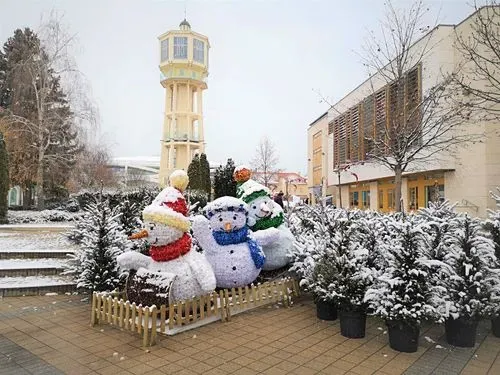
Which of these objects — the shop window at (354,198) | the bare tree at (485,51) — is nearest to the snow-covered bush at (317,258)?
the bare tree at (485,51)

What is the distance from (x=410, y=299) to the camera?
4797 millimetres

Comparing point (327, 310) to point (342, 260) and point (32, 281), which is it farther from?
point (32, 281)

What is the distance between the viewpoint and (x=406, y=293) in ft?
15.9

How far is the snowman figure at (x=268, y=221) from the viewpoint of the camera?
25.8ft

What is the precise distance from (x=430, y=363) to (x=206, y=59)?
37.7 meters

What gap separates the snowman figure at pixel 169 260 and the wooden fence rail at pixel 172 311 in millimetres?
221

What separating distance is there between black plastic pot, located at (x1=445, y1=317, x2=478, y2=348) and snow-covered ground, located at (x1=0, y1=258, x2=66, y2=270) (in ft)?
25.8

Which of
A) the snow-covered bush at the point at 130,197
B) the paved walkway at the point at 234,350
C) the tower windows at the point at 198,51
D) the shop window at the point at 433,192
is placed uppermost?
the tower windows at the point at 198,51

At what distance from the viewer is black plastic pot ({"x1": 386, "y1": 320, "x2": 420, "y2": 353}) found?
15.9 ft

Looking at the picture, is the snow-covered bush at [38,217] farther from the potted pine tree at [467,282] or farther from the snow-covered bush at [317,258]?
the potted pine tree at [467,282]

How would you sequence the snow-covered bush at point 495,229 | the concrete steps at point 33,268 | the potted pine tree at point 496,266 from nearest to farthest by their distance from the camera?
the potted pine tree at point 496,266 < the snow-covered bush at point 495,229 < the concrete steps at point 33,268

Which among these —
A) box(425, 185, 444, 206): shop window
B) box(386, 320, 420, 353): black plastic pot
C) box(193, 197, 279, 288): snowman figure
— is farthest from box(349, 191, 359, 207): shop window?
box(386, 320, 420, 353): black plastic pot

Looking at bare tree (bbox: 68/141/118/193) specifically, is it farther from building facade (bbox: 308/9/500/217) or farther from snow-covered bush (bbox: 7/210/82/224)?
building facade (bbox: 308/9/500/217)

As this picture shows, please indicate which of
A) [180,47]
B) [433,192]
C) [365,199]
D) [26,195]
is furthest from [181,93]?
[433,192]
